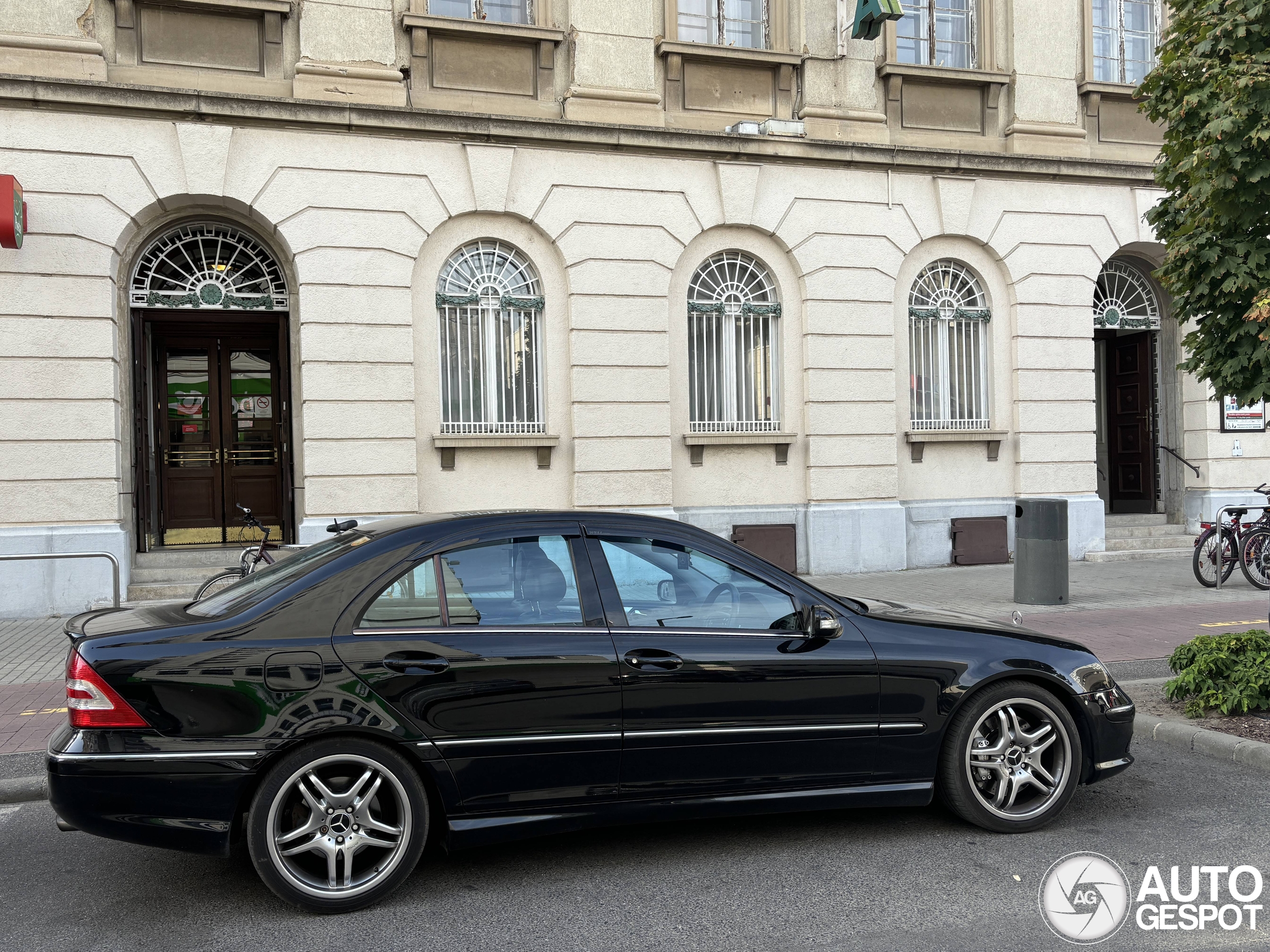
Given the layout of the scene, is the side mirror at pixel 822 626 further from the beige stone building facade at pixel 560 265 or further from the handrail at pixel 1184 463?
the handrail at pixel 1184 463

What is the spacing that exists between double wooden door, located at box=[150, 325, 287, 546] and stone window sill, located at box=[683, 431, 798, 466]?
16.5 ft

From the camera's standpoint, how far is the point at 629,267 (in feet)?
44.7

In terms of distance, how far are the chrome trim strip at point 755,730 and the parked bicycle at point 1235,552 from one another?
957 centimetres

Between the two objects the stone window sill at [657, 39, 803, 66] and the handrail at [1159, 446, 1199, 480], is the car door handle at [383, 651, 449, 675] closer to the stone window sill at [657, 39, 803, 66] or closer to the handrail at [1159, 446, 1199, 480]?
the stone window sill at [657, 39, 803, 66]

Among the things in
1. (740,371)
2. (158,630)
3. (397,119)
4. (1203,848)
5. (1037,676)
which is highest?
(397,119)

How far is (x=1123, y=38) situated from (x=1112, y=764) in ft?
47.6

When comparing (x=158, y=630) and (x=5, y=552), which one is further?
(x=5, y=552)

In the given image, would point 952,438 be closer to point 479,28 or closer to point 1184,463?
point 1184,463

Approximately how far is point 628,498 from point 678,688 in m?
9.20

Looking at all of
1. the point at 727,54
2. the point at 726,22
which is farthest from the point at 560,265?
the point at 726,22

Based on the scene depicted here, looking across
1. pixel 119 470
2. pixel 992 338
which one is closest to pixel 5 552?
pixel 119 470

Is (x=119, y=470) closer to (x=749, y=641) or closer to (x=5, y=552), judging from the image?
(x=5, y=552)

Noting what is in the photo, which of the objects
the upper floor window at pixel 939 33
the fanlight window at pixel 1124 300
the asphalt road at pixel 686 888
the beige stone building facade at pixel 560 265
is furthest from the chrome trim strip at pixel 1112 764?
the fanlight window at pixel 1124 300

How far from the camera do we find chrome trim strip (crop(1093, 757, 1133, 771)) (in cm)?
488
